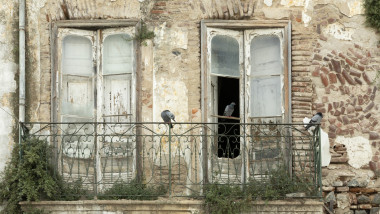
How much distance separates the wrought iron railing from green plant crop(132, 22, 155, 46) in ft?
3.90

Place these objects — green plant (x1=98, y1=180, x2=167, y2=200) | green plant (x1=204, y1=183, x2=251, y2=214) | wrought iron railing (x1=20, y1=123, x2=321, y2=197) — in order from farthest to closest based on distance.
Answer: wrought iron railing (x1=20, y1=123, x2=321, y2=197), green plant (x1=98, y1=180, x2=167, y2=200), green plant (x1=204, y1=183, x2=251, y2=214)

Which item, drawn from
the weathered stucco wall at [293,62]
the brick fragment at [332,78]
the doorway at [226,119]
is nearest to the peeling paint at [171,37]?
the weathered stucco wall at [293,62]

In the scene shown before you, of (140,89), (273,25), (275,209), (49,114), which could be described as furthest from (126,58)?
(275,209)

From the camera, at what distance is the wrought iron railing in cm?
1130

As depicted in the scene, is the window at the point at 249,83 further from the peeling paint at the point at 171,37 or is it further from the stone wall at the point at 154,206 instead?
the stone wall at the point at 154,206

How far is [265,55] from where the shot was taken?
11766 millimetres

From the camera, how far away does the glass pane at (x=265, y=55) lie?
11.7 meters

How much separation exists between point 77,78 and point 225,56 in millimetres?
2141

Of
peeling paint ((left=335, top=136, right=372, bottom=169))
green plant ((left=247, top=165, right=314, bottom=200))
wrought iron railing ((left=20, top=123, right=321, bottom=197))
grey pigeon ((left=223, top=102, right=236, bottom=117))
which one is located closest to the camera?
green plant ((left=247, top=165, right=314, bottom=200))

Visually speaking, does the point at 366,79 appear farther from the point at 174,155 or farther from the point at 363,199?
the point at 174,155

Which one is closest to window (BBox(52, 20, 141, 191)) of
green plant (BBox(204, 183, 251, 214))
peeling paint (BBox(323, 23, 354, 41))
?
green plant (BBox(204, 183, 251, 214))

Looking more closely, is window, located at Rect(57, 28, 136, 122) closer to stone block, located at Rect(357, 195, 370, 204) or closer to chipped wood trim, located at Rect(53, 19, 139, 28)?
chipped wood trim, located at Rect(53, 19, 139, 28)

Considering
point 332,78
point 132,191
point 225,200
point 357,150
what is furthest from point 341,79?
point 132,191

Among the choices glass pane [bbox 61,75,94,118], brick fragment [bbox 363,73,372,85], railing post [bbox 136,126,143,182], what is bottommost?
railing post [bbox 136,126,143,182]
